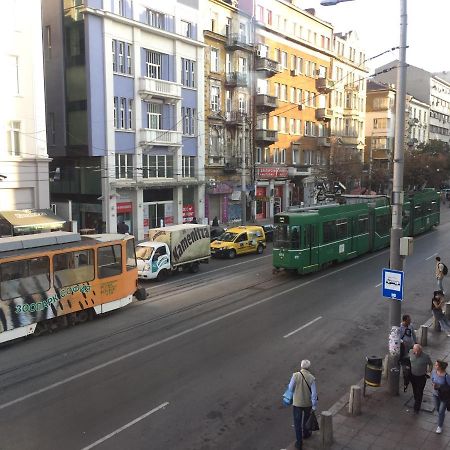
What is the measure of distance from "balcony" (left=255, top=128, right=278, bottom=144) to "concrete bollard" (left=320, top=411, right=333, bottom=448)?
41651 mm

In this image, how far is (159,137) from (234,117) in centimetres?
1048

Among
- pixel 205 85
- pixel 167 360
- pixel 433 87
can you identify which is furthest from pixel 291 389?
pixel 433 87

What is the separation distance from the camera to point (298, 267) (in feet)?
76.9

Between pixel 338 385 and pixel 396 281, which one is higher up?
pixel 396 281

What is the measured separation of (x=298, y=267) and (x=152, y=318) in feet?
27.7

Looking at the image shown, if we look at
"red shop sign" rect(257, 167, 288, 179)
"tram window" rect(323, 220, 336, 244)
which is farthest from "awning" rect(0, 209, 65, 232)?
"red shop sign" rect(257, 167, 288, 179)

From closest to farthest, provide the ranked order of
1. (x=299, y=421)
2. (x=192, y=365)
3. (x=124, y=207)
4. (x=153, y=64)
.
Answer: (x=299, y=421), (x=192, y=365), (x=124, y=207), (x=153, y=64)

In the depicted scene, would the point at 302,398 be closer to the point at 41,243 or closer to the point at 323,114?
the point at 41,243

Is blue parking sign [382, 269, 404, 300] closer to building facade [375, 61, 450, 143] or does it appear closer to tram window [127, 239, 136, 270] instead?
tram window [127, 239, 136, 270]

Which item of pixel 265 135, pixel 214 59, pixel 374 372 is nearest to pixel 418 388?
pixel 374 372

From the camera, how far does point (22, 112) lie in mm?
28797

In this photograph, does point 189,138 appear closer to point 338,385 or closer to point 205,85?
point 205,85

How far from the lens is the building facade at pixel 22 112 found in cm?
2783

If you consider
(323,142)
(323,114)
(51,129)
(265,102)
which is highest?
(323,114)
